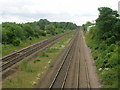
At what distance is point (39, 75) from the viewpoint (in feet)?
73.2

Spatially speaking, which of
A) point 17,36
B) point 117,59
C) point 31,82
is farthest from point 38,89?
point 17,36

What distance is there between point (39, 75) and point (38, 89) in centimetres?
467

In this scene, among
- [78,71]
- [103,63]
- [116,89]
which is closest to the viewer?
[116,89]

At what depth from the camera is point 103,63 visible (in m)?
25.6

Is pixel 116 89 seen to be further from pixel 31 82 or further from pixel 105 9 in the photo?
pixel 105 9

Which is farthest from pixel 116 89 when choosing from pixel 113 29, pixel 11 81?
pixel 113 29

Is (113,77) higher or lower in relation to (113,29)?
lower

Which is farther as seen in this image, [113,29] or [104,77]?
[113,29]

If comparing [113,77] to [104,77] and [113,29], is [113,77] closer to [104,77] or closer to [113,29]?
[104,77]

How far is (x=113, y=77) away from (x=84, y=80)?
9.14ft

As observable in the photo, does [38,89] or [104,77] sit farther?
[104,77]

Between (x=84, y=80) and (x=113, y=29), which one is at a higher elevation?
(x=113, y=29)

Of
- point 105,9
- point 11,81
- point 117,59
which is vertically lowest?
point 11,81

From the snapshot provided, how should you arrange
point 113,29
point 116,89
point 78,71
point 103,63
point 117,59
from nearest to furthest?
point 116,89
point 117,59
point 78,71
point 103,63
point 113,29
